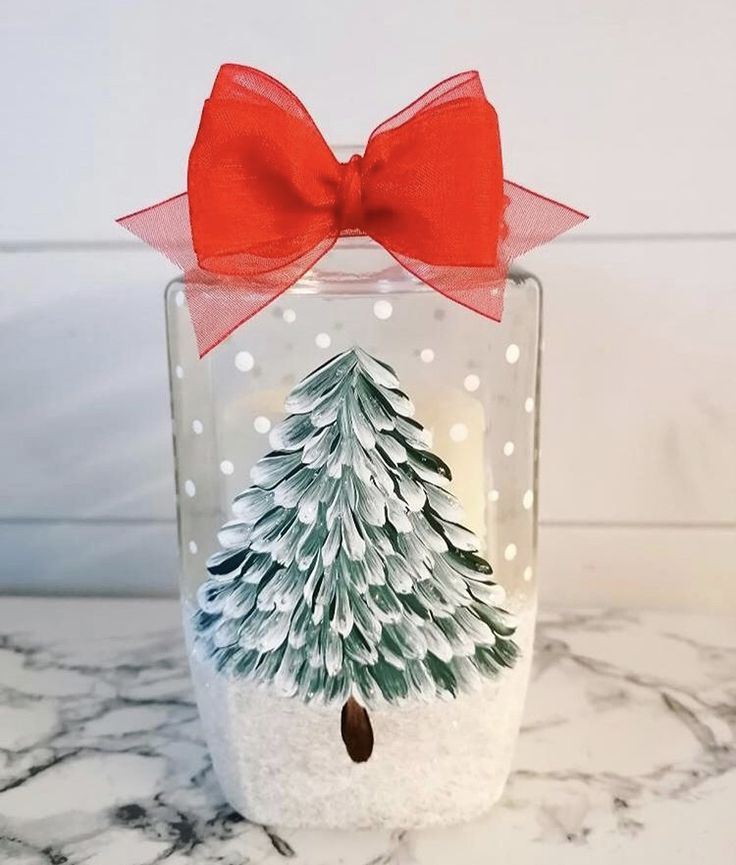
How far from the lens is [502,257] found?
0.41m

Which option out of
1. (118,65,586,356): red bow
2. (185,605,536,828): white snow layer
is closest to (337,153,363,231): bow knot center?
(118,65,586,356): red bow

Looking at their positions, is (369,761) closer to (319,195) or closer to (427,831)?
(427,831)

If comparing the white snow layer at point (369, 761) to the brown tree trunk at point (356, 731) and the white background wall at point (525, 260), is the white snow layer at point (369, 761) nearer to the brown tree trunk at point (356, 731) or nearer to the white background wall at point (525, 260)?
the brown tree trunk at point (356, 731)

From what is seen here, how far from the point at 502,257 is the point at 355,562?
0.14 meters

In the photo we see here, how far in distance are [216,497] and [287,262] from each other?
4.9 inches

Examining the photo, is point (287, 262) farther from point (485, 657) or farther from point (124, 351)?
point (124, 351)

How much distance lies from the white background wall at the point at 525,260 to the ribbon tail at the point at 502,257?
0.20 metres

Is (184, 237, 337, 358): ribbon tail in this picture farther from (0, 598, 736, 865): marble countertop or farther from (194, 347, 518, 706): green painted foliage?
(0, 598, 736, 865): marble countertop

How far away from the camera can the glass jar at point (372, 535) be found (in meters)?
0.40

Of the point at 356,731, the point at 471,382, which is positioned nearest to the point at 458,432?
the point at 471,382

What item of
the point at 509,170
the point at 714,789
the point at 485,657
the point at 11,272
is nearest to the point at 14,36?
the point at 11,272

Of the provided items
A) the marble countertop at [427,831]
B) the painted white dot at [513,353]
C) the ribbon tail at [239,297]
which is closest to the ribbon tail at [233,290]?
the ribbon tail at [239,297]

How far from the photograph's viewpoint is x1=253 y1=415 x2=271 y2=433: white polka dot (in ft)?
1.40

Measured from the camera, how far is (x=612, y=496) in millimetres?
658
